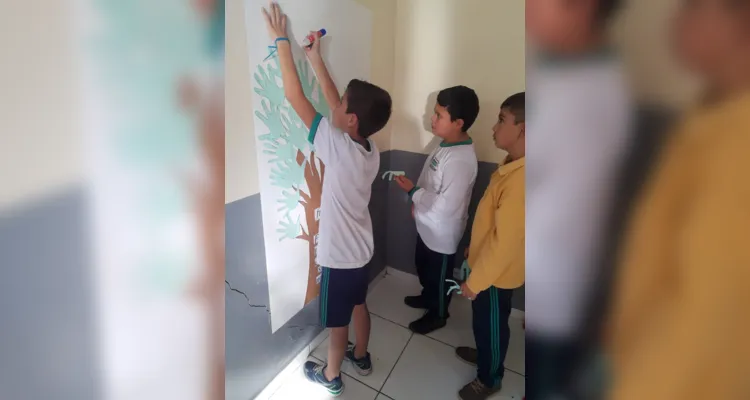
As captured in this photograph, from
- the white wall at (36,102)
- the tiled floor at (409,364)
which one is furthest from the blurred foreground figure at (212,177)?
the tiled floor at (409,364)

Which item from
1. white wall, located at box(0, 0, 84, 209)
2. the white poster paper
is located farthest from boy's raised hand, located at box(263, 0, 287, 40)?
white wall, located at box(0, 0, 84, 209)

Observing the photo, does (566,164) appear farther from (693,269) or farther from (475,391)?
(475,391)

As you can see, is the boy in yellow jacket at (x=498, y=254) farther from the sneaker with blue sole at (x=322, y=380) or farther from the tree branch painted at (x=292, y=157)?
the tree branch painted at (x=292, y=157)

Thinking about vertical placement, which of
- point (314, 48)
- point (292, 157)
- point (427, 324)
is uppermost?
point (314, 48)

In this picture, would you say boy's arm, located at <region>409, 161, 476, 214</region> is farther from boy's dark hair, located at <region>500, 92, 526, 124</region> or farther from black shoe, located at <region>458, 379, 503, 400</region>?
black shoe, located at <region>458, 379, 503, 400</region>

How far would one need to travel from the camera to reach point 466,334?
147 cm

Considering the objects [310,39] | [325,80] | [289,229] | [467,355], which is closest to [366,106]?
[325,80]

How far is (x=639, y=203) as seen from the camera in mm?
279

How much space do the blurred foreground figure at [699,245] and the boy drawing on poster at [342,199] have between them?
82 centimetres

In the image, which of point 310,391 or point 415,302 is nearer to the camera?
point 310,391

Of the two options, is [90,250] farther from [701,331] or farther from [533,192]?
[701,331]

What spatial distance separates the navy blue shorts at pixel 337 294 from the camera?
1.12 meters

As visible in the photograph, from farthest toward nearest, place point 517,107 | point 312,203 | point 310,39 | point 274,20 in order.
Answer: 1. point 517,107
2. point 312,203
3. point 310,39
4. point 274,20

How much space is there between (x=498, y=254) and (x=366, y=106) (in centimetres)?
62
